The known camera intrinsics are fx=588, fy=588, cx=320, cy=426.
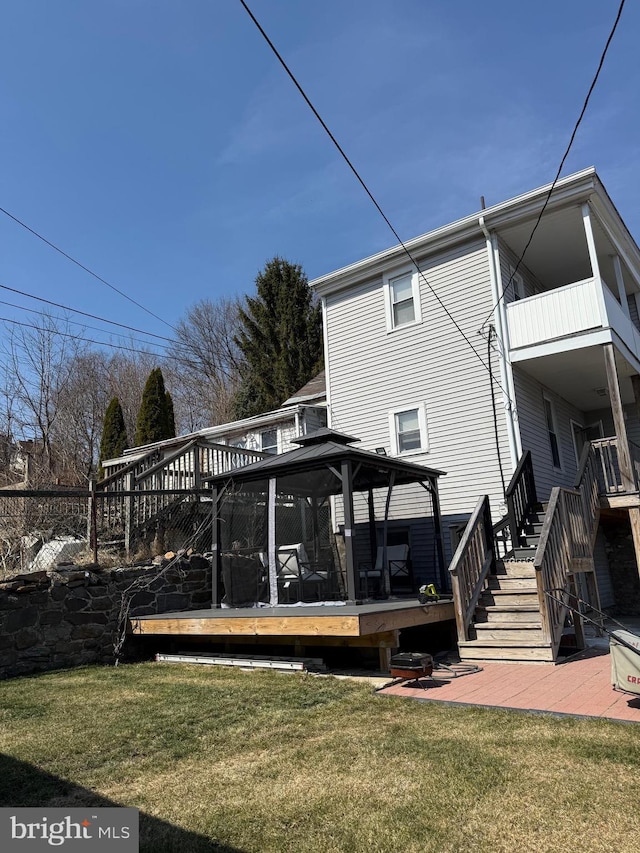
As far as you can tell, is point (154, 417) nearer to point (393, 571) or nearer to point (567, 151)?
point (393, 571)

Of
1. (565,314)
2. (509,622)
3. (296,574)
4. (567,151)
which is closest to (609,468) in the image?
(565,314)

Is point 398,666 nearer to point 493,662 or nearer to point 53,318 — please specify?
point 493,662

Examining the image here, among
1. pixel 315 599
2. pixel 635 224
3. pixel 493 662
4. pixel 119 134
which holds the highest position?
pixel 119 134

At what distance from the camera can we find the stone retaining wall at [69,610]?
707cm

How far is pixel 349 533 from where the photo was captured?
7.35m

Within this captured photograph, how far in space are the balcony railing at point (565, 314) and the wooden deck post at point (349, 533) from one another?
15.7ft

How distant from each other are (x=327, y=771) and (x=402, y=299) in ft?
33.0

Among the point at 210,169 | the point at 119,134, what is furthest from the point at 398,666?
the point at 119,134

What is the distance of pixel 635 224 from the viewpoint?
39.3 ft

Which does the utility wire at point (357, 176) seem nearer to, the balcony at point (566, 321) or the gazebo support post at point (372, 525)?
the balcony at point (566, 321)

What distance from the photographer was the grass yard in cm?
262

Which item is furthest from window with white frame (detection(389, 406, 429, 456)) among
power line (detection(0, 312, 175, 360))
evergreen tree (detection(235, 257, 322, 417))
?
evergreen tree (detection(235, 257, 322, 417))

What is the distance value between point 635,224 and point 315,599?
32.6ft

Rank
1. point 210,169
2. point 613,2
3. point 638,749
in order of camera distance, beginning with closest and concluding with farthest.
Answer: point 638,749 → point 613,2 → point 210,169
